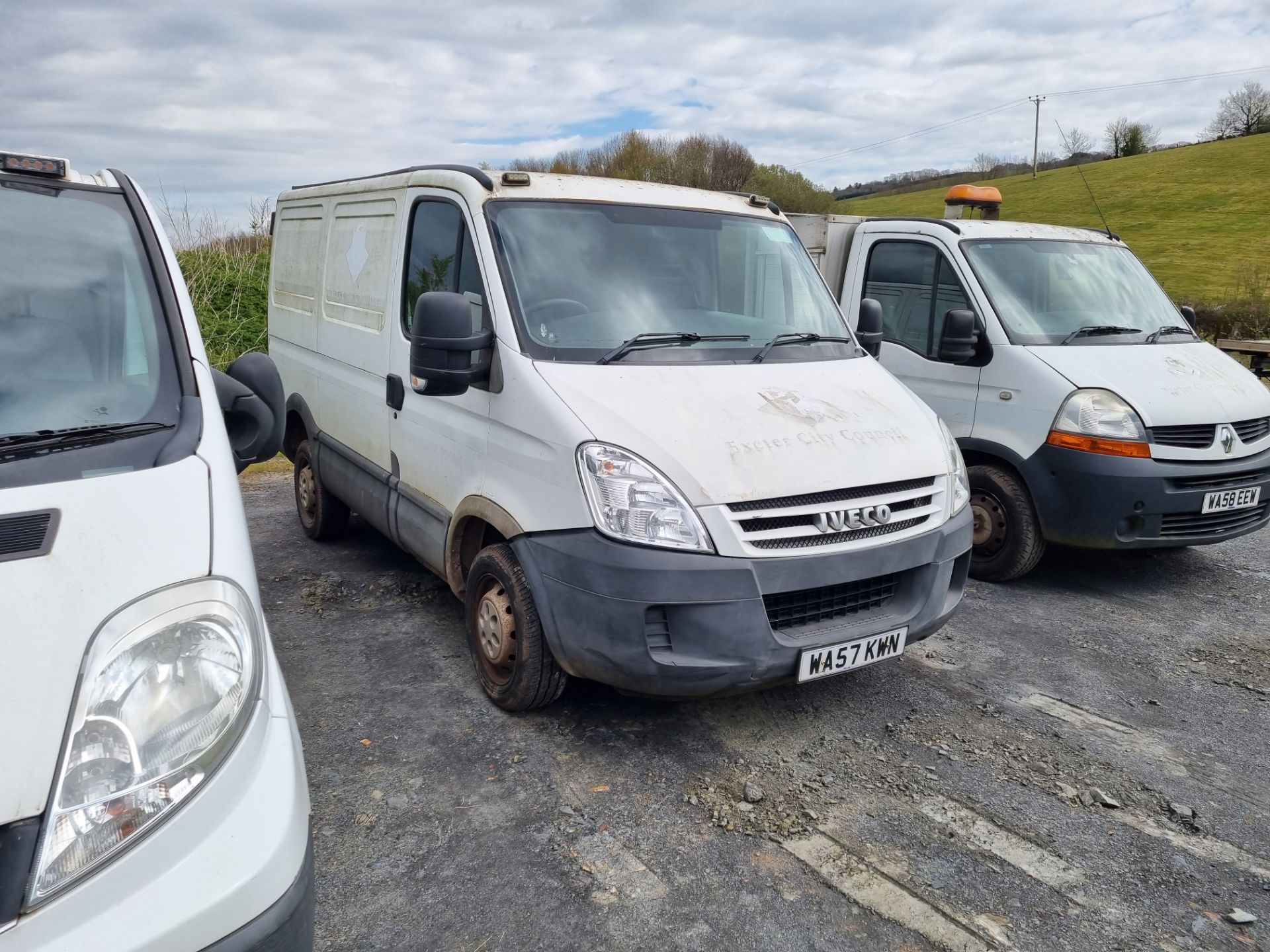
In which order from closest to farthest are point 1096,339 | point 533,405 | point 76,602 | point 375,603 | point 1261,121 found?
point 76,602
point 533,405
point 375,603
point 1096,339
point 1261,121

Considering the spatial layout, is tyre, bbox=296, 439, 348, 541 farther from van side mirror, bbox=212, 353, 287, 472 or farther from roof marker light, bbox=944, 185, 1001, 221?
roof marker light, bbox=944, 185, 1001, 221

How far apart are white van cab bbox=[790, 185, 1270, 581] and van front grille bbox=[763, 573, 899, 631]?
73.9 inches

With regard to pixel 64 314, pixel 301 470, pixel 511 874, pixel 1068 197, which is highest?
pixel 1068 197

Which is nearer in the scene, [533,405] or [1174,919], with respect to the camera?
[1174,919]

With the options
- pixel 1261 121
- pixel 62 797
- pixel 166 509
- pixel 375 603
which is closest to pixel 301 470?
pixel 375 603

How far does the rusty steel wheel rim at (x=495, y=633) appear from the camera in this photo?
364cm

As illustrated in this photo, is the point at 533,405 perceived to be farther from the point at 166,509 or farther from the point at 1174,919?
the point at 1174,919

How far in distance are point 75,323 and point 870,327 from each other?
3720mm

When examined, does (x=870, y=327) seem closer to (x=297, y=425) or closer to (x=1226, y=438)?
(x=1226, y=438)

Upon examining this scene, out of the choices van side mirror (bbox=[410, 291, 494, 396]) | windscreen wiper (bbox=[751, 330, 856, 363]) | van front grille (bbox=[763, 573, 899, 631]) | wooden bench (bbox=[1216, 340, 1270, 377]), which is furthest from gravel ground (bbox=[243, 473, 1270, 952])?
wooden bench (bbox=[1216, 340, 1270, 377])

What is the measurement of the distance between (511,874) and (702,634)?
0.96 meters

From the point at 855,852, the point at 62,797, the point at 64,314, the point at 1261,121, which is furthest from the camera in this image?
the point at 1261,121

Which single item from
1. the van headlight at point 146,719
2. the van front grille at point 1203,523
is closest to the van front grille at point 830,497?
the van headlight at point 146,719

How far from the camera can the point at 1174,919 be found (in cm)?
266
